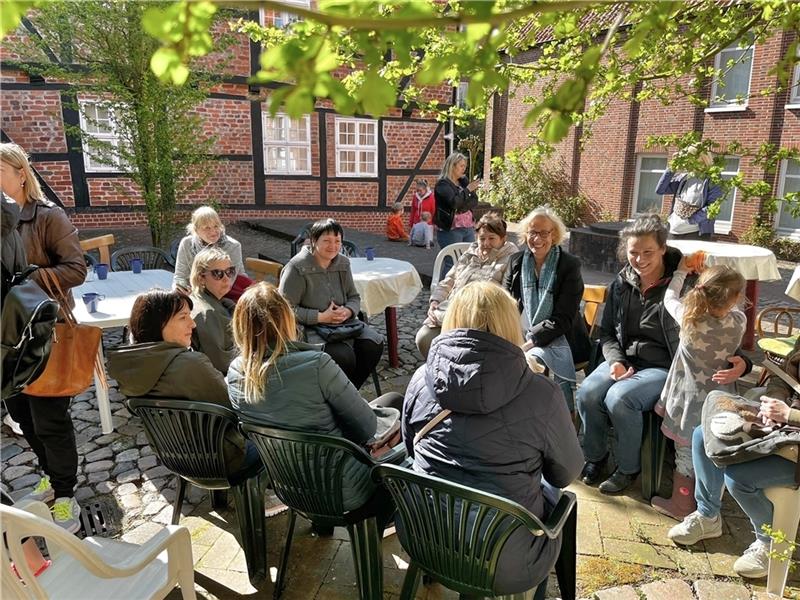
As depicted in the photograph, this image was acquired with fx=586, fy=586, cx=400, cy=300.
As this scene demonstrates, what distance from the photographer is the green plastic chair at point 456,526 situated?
5.57ft

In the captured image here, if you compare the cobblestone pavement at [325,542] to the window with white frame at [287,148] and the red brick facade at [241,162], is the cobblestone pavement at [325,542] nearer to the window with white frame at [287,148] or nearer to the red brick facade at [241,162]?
the red brick facade at [241,162]

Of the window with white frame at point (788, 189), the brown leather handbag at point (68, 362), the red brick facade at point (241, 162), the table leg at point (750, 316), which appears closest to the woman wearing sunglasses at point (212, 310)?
the brown leather handbag at point (68, 362)

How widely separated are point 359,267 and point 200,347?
203 centimetres

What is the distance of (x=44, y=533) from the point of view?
1.43 m

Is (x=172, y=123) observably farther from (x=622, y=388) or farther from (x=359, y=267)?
(x=622, y=388)

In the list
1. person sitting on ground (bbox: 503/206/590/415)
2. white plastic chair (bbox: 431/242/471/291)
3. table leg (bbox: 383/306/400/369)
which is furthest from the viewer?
white plastic chair (bbox: 431/242/471/291)

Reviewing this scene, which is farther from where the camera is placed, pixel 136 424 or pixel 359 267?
pixel 359 267

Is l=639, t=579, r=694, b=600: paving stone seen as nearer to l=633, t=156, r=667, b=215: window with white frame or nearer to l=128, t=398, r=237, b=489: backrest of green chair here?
l=128, t=398, r=237, b=489: backrest of green chair

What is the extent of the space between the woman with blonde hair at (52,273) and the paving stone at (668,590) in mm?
2490

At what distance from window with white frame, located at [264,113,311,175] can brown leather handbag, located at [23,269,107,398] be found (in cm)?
1077

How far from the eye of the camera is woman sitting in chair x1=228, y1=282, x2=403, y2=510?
214 centimetres

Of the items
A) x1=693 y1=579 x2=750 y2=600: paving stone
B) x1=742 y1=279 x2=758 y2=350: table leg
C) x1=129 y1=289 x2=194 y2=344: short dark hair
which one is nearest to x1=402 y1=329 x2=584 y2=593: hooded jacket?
x1=693 y1=579 x2=750 y2=600: paving stone

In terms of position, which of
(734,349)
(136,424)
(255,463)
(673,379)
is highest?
(734,349)

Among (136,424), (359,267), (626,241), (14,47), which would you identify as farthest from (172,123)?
(626,241)
